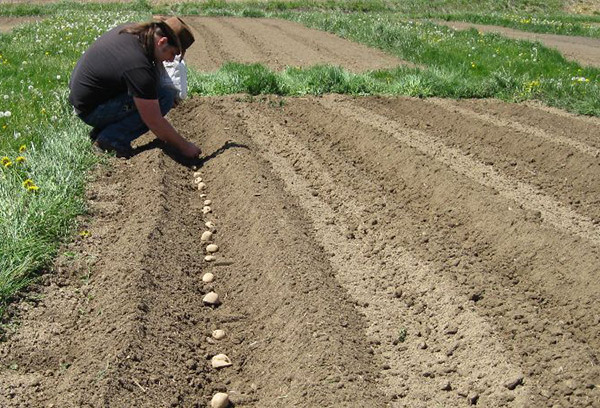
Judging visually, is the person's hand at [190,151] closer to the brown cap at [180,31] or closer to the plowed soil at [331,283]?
the plowed soil at [331,283]

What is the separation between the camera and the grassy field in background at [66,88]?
451 cm

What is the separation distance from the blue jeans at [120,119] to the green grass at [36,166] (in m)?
0.21

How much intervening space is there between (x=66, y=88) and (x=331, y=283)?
213 inches

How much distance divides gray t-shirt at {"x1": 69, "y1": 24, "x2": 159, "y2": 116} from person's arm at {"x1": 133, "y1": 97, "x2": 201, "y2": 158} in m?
0.06

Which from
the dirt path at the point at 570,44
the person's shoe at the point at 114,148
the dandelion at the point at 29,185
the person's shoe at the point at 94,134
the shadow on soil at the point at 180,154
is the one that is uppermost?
the dandelion at the point at 29,185

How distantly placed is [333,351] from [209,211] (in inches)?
93.3

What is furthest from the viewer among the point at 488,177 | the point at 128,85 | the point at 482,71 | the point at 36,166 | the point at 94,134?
the point at 482,71

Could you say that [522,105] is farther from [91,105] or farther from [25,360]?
[25,360]

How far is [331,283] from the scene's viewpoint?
4.24m

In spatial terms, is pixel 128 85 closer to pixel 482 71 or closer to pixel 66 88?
pixel 66 88

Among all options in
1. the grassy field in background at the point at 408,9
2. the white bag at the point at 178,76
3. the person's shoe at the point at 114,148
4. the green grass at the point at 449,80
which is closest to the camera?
the person's shoe at the point at 114,148

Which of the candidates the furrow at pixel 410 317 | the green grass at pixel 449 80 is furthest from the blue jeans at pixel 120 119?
the green grass at pixel 449 80

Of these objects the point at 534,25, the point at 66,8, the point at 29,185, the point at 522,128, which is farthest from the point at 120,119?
the point at 66,8

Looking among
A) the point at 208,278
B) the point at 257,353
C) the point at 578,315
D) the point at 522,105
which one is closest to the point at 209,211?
the point at 208,278
